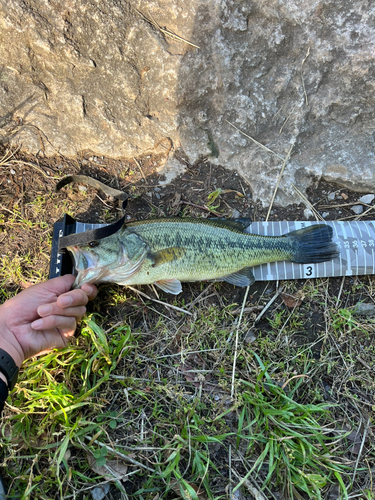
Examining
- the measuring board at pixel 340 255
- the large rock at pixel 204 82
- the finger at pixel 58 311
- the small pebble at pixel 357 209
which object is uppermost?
the large rock at pixel 204 82

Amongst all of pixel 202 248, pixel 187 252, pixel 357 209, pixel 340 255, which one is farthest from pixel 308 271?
pixel 187 252

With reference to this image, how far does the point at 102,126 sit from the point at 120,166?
1.94 feet

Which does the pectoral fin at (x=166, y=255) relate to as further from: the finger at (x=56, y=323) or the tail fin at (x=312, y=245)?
the tail fin at (x=312, y=245)

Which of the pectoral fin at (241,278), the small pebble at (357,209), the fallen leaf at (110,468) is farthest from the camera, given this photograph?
the small pebble at (357,209)

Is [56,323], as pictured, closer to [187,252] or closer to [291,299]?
[187,252]

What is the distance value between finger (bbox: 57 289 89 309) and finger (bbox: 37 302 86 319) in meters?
0.05

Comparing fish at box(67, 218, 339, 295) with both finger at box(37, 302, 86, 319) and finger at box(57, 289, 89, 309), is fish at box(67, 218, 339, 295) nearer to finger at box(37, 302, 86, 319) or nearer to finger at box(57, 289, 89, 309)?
finger at box(57, 289, 89, 309)

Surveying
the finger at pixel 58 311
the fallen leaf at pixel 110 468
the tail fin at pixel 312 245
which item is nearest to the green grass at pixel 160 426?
the fallen leaf at pixel 110 468

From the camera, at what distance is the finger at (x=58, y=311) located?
3.06 m

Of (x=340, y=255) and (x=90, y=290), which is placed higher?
(x=340, y=255)

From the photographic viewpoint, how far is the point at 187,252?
12.1 feet

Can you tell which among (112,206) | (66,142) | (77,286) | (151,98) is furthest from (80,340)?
(151,98)

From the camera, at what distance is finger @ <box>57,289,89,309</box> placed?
3107 mm

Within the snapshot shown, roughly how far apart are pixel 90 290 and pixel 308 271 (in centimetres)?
276
